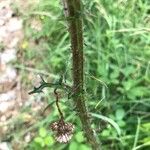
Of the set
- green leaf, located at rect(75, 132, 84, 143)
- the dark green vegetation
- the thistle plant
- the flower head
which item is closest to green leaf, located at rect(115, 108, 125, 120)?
the dark green vegetation

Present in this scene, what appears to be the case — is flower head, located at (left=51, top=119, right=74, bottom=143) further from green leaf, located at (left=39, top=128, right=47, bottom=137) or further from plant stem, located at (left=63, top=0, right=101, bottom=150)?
green leaf, located at (left=39, top=128, right=47, bottom=137)

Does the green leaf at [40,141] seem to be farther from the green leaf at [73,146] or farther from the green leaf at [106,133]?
the green leaf at [106,133]

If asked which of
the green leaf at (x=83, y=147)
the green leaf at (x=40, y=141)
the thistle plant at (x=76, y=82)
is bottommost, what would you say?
the green leaf at (x=83, y=147)

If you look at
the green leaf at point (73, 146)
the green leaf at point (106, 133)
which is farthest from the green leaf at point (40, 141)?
the green leaf at point (106, 133)

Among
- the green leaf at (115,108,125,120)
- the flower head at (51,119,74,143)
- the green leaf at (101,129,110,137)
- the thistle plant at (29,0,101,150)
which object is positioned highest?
the thistle plant at (29,0,101,150)

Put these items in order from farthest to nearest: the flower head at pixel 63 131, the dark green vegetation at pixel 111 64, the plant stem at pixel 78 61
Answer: the dark green vegetation at pixel 111 64
the flower head at pixel 63 131
the plant stem at pixel 78 61

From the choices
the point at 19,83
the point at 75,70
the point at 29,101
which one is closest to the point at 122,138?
the point at 29,101

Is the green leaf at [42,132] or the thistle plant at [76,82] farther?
the green leaf at [42,132]
